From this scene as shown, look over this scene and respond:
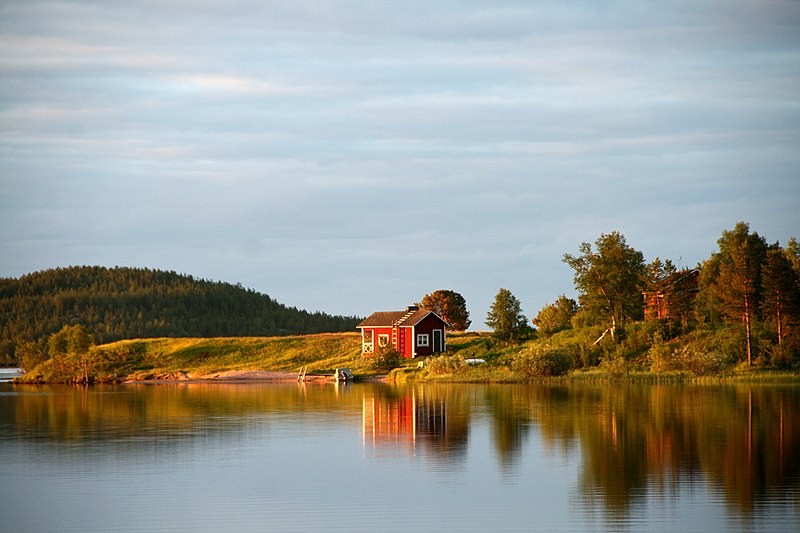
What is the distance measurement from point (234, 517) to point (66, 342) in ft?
291

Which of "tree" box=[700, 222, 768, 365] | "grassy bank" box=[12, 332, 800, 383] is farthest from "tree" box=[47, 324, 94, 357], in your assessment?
"tree" box=[700, 222, 768, 365]

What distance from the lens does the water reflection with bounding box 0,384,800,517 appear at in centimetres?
2658

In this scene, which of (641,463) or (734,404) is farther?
(734,404)

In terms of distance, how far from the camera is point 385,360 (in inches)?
3386

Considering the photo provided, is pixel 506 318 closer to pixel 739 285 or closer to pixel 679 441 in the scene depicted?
pixel 739 285

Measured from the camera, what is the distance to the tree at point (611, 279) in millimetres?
78806

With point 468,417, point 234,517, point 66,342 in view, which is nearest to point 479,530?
point 234,517

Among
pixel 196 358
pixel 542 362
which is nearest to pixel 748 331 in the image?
pixel 542 362

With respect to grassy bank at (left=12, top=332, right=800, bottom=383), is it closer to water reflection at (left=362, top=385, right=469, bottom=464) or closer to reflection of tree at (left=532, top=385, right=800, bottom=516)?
water reflection at (left=362, top=385, right=469, bottom=464)

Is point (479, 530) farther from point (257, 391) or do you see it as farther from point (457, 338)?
point (457, 338)

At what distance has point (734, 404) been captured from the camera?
47.7m

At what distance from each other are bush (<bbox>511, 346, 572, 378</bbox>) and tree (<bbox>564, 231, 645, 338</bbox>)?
6178 millimetres

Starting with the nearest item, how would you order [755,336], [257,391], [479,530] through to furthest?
1. [479,530]
2. [755,336]
3. [257,391]

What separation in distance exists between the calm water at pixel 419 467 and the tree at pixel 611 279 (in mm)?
24859
